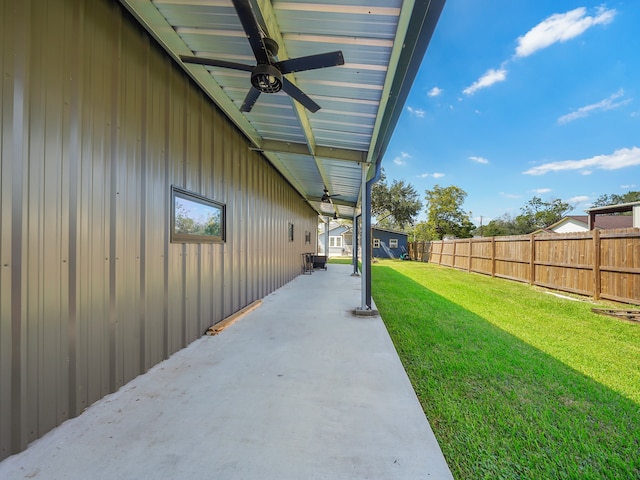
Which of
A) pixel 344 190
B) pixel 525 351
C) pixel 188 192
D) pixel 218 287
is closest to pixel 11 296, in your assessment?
pixel 188 192

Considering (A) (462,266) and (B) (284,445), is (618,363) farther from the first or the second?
(A) (462,266)

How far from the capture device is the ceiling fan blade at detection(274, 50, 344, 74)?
201cm

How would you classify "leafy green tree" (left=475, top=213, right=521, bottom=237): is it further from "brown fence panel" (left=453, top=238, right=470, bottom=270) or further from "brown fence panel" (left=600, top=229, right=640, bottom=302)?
"brown fence panel" (left=600, top=229, right=640, bottom=302)

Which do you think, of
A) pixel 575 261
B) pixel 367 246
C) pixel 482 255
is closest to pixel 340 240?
pixel 482 255

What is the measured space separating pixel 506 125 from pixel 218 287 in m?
32.1

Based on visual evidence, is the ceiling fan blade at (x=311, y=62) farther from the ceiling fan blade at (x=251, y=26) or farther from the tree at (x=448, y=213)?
the tree at (x=448, y=213)

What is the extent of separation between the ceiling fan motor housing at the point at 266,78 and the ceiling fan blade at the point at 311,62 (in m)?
0.09

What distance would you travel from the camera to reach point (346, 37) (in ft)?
7.45

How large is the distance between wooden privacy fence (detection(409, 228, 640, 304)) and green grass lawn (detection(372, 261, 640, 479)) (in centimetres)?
151

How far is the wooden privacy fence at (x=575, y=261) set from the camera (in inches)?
212

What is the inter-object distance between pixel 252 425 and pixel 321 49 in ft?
10.6


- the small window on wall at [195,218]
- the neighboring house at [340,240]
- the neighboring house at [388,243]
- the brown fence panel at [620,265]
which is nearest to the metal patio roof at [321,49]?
the small window on wall at [195,218]

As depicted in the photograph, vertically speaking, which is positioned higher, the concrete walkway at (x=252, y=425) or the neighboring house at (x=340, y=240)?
the neighboring house at (x=340, y=240)

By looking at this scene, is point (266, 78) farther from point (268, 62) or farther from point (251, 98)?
point (251, 98)
